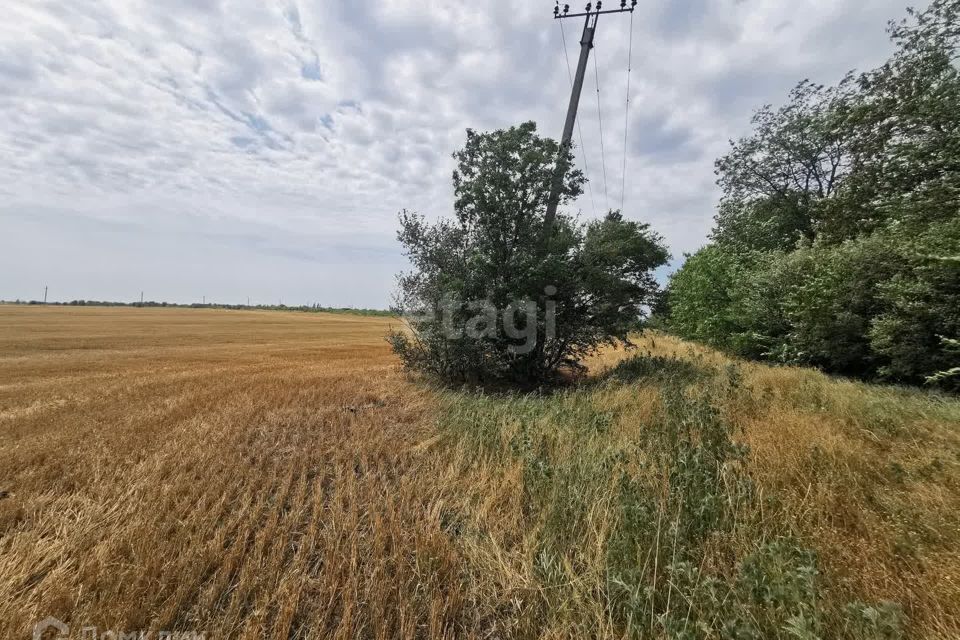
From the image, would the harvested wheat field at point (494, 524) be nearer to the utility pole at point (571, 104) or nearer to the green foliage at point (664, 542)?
the green foliage at point (664, 542)

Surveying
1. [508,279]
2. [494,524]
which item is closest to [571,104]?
[508,279]

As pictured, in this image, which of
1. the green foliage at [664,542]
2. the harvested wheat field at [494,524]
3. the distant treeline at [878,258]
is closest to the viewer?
the green foliage at [664,542]

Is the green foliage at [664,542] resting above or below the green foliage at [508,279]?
below

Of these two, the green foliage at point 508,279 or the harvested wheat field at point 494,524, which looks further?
the green foliage at point 508,279

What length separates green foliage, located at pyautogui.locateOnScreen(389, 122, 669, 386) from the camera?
9820 millimetres

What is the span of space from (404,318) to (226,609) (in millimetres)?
9203

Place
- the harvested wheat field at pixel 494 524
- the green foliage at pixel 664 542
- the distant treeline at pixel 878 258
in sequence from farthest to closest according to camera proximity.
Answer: the distant treeline at pixel 878 258 → the harvested wheat field at pixel 494 524 → the green foliage at pixel 664 542

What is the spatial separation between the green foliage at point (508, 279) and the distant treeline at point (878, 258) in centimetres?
474

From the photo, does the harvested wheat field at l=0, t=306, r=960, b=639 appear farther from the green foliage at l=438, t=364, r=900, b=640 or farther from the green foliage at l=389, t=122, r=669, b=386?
the green foliage at l=389, t=122, r=669, b=386

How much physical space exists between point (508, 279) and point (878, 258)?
32.1 feet

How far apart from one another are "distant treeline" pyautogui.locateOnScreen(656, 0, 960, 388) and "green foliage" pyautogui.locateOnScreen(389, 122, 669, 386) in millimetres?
4741

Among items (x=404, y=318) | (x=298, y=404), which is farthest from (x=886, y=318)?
(x=298, y=404)

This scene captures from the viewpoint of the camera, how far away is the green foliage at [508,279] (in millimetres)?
9820

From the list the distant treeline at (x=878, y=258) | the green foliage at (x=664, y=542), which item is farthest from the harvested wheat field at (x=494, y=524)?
the distant treeline at (x=878, y=258)
